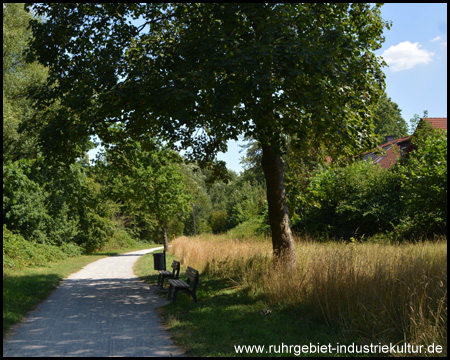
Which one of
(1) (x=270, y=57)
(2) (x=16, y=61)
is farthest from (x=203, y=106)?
(2) (x=16, y=61)

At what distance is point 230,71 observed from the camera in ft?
27.1

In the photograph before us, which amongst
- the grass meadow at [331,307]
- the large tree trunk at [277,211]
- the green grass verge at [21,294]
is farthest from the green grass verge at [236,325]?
the green grass verge at [21,294]

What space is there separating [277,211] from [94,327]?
5.32 meters

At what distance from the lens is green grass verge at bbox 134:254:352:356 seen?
20.0ft

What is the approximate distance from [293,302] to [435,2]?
19.4 ft

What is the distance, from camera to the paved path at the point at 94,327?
19.9ft

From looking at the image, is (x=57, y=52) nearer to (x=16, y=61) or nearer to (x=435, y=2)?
(x=435, y=2)

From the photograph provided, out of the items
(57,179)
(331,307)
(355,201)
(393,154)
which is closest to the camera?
(331,307)

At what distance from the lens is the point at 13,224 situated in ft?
71.5

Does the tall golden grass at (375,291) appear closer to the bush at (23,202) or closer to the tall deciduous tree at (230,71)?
the tall deciduous tree at (230,71)

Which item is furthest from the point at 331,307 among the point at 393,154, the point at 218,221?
the point at 218,221

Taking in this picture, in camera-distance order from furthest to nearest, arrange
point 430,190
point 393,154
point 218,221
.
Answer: point 218,221, point 393,154, point 430,190

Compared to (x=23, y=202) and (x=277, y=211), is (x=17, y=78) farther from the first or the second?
(x=277, y=211)

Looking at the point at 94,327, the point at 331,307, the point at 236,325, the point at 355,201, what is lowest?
the point at 236,325
